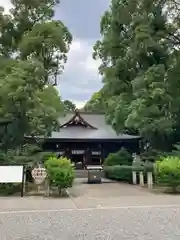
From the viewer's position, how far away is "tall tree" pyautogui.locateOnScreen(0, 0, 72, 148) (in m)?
16.3

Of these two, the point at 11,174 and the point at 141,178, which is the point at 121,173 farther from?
the point at 11,174

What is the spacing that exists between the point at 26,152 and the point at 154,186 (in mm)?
6974

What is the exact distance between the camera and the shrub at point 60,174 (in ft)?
42.1

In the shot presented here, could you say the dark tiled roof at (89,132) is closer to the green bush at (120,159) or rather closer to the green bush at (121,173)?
the green bush at (120,159)

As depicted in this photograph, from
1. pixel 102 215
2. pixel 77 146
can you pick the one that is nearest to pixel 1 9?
pixel 77 146

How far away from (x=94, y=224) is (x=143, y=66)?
15.0 m

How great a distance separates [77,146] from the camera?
28.1m

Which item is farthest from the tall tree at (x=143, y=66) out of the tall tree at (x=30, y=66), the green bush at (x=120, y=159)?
the tall tree at (x=30, y=66)

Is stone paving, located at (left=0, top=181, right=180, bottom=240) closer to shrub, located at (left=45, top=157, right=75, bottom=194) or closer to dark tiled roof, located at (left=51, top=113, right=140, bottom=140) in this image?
shrub, located at (left=45, top=157, right=75, bottom=194)

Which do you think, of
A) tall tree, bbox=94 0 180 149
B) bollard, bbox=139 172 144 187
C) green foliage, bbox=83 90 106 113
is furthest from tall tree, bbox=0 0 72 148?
green foliage, bbox=83 90 106 113

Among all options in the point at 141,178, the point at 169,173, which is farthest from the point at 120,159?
the point at 169,173

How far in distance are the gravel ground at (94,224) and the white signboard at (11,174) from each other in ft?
12.2

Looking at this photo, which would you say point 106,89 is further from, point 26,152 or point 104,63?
point 26,152

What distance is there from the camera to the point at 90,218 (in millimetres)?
8125
